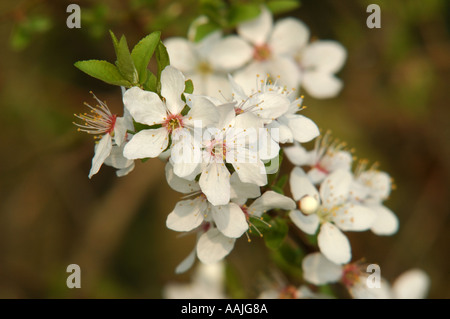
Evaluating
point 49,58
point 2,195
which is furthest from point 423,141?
point 2,195

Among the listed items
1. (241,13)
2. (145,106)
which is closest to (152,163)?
(241,13)

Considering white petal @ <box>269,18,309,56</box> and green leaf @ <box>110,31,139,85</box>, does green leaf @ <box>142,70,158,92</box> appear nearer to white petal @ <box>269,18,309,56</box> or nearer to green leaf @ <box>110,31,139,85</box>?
green leaf @ <box>110,31,139,85</box>

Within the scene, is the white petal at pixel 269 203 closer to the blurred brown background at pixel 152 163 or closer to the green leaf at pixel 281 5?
the green leaf at pixel 281 5

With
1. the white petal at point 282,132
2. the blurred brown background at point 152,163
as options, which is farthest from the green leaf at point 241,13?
the blurred brown background at point 152,163

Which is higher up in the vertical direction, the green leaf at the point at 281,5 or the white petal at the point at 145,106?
the green leaf at the point at 281,5

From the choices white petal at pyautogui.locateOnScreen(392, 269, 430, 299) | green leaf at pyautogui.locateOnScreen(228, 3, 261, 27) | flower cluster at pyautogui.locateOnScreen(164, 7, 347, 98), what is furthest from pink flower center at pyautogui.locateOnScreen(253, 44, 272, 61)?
white petal at pyautogui.locateOnScreen(392, 269, 430, 299)
